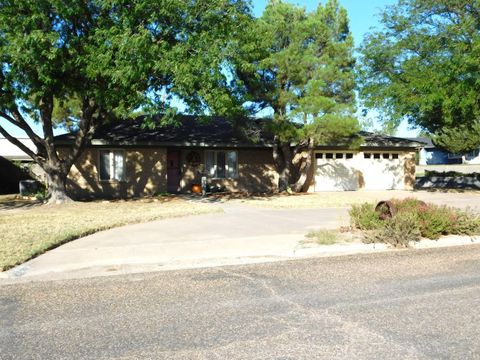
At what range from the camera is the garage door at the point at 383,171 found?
2822 centimetres

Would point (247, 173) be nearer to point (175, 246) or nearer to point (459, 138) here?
point (175, 246)

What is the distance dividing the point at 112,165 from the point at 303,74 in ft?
33.5

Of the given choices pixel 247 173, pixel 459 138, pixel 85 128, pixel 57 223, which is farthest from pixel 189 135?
pixel 459 138

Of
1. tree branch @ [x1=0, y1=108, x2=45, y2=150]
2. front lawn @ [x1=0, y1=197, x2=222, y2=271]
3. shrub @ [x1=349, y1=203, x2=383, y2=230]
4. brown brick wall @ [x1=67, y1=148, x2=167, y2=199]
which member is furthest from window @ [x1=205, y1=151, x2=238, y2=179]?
shrub @ [x1=349, y1=203, x2=383, y2=230]

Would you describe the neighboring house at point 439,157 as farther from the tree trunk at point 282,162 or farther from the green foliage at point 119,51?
the green foliage at point 119,51

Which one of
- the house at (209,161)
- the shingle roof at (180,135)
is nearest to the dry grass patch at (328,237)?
the shingle roof at (180,135)

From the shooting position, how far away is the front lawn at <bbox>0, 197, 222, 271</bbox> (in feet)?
29.5

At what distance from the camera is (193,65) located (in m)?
16.1

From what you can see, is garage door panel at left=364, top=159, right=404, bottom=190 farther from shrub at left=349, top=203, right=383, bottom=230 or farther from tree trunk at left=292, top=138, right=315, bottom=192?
shrub at left=349, top=203, right=383, bottom=230

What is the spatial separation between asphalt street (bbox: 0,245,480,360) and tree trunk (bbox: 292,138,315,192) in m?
17.7

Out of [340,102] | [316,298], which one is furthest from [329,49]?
[316,298]

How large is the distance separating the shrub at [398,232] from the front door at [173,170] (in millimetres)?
16727

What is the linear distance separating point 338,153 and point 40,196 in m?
15.9

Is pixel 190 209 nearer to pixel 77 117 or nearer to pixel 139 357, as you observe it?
pixel 139 357
